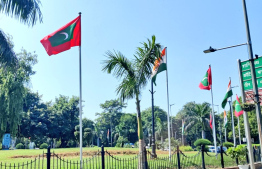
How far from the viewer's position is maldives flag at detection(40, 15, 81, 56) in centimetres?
924

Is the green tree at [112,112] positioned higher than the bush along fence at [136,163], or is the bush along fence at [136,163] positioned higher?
the green tree at [112,112]

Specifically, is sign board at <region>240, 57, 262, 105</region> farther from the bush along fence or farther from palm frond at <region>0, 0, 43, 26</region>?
palm frond at <region>0, 0, 43, 26</region>

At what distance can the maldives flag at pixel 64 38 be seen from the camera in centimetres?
924

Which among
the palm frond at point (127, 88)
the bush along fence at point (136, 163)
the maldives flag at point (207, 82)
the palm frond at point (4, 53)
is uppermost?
the palm frond at point (4, 53)

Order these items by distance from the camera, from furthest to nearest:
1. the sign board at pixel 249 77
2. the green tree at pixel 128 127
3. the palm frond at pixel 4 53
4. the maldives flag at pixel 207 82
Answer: the green tree at pixel 128 127 → the maldives flag at pixel 207 82 → the palm frond at pixel 4 53 → the sign board at pixel 249 77

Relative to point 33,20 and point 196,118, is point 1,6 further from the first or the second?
point 196,118

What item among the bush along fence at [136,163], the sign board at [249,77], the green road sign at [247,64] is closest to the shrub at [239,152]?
the bush along fence at [136,163]

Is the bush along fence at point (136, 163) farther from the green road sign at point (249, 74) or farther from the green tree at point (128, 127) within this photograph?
the green tree at point (128, 127)

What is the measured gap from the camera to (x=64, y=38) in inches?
372

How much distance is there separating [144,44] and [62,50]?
136 inches

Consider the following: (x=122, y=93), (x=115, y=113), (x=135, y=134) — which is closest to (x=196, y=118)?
(x=135, y=134)

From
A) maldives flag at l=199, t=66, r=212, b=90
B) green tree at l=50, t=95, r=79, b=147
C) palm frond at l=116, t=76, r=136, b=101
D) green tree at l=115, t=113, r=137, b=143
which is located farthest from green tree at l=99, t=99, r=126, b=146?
palm frond at l=116, t=76, r=136, b=101

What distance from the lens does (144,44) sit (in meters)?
10.8

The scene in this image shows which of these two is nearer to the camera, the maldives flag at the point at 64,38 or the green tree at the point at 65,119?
the maldives flag at the point at 64,38
